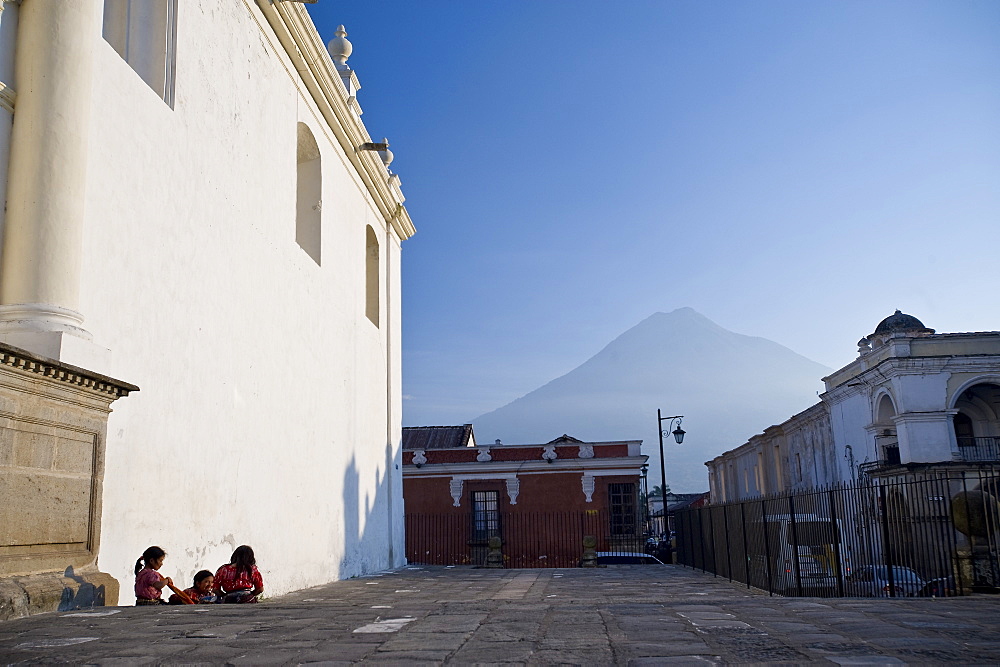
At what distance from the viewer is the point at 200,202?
898cm

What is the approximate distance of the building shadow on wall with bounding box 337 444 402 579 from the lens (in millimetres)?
14263

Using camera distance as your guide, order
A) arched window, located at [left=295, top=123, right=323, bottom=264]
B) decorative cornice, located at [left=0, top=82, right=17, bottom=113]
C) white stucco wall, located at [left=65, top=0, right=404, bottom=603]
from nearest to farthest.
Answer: decorative cornice, located at [left=0, top=82, right=17, bottom=113]
white stucco wall, located at [left=65, top=0, right=404, bottom=603]
arched window, located at [left=295, top=123, right=323, bottom=264]

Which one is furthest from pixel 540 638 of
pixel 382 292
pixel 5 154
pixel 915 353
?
pixel 915 353

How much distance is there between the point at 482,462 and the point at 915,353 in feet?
44.3

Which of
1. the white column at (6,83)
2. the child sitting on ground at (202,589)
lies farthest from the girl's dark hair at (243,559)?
the white column at (6,83)

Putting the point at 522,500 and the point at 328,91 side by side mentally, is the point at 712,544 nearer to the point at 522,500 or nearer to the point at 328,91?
the point at 328,91

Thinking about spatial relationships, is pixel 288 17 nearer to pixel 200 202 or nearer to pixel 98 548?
pixel 200 202

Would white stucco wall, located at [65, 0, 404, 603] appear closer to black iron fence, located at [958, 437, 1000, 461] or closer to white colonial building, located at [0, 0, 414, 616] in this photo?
white colonial building, located at [0, 0, 414, 616]

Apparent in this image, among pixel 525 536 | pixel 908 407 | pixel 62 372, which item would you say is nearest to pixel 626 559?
pixel 525 536

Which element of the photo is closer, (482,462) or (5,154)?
(5,154)

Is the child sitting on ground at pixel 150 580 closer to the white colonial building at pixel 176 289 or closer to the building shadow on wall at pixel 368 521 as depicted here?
the white colonial building at pixel 176 289

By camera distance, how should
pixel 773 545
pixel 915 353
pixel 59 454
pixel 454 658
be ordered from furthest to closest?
1. pixel 915 353
2. pixel 773 545
3. pixel 59 454
4. pixel 454 658

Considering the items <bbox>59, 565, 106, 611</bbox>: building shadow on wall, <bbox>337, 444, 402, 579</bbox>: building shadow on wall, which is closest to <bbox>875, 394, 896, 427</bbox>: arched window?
<bbox>337, 444, 402, 579</bbox>: building shadow on wall

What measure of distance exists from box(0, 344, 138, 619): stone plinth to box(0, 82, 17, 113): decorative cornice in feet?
7.39
